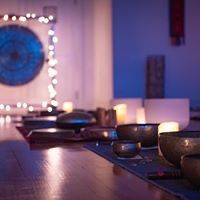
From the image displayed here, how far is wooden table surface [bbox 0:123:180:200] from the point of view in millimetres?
1132

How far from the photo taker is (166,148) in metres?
1.45

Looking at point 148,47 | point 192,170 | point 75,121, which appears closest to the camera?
point 192,170

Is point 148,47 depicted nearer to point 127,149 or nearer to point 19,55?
point 19,55

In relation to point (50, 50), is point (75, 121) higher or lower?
lower

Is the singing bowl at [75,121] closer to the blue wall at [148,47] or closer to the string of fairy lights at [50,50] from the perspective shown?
the blue wall at [148,47]

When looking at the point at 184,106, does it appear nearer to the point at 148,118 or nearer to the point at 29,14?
the point at 148,118

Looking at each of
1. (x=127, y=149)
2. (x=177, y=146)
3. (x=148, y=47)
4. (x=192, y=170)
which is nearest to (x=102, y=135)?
(x=127, y=149)

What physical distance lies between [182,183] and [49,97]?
5995 millimetres

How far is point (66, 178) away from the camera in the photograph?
4.48 feet

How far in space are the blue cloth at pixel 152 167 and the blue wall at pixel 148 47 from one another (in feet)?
13.5

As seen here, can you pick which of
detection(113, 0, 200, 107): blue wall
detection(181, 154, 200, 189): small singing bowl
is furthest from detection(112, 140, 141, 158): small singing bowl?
detection(113, 0, 200, 107): blue wall

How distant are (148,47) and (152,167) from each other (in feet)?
16.1

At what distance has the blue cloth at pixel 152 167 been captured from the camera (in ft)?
3.77

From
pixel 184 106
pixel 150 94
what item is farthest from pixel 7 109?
pixel 184 106
